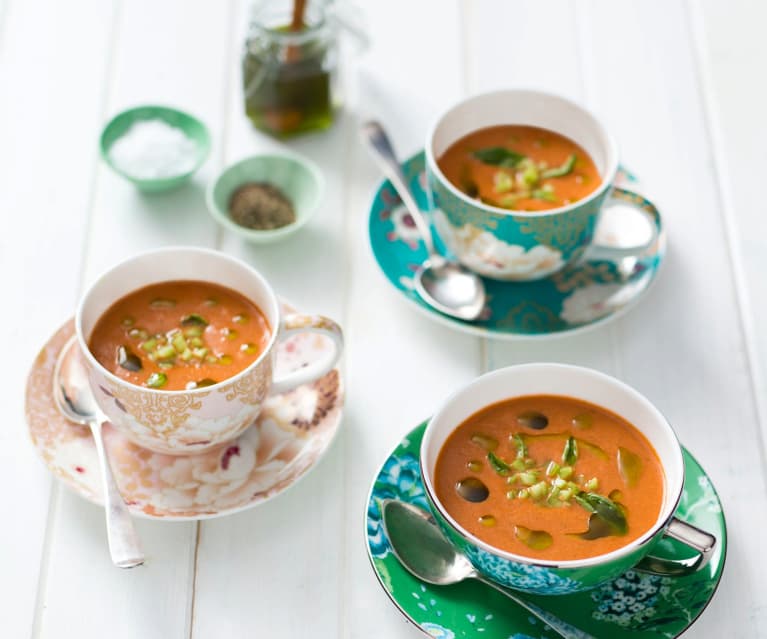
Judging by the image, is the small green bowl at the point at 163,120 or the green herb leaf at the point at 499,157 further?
the small green bowl at the point at 163,120

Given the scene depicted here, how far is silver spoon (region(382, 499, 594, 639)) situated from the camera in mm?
1270

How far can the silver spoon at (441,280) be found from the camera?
1.67m

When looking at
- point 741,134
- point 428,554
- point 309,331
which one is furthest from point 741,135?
point 428,554

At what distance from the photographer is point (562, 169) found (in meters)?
1.75

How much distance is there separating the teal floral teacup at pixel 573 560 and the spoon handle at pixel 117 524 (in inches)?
14.5

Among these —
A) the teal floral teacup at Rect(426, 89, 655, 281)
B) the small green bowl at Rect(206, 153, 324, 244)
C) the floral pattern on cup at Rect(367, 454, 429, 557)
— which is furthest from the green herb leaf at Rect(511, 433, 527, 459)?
the small green bowl at Rect(206, 153, 324, 244)

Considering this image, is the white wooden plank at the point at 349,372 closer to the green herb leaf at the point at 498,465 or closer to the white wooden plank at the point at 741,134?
the green herb leaf at the point at 498,465

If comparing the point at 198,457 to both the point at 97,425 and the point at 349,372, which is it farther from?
the point at 349,372

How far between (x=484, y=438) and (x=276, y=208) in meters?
0.68

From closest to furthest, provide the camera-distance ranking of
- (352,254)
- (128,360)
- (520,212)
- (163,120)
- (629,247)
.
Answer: (128,360) → (520,212) → (629,247) → (352,254) → (163,120)

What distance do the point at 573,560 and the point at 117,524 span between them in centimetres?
56

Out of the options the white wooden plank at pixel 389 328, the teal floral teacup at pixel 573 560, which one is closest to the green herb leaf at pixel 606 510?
the teal floral teacup at pixel 573 560

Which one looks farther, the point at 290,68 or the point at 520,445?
the point at 290,68

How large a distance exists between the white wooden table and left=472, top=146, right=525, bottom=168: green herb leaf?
250 mm
